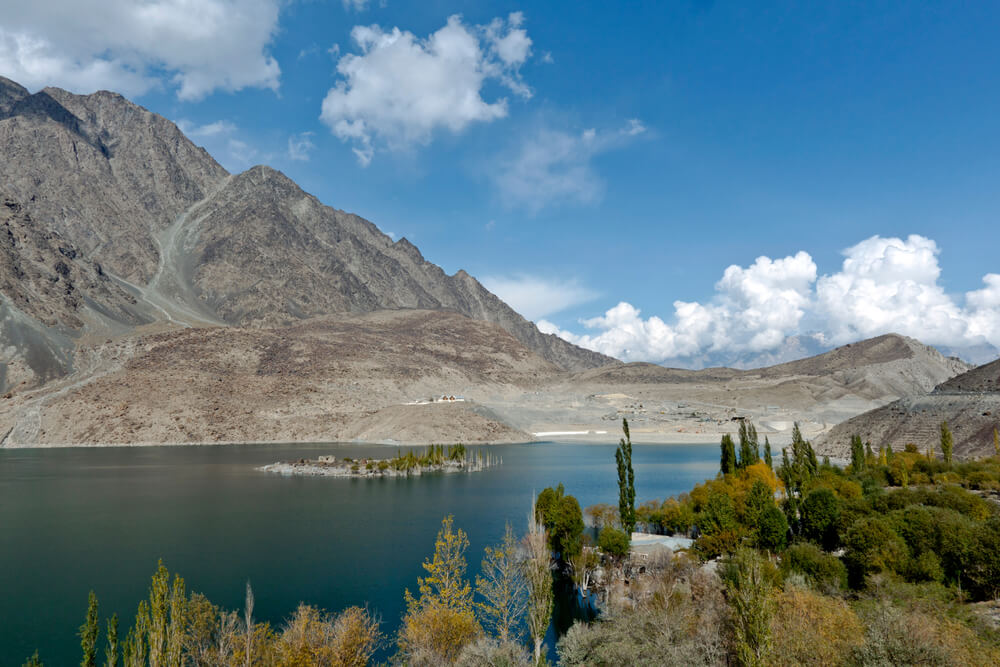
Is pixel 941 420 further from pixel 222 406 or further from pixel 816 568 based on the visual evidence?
pixel 222 406

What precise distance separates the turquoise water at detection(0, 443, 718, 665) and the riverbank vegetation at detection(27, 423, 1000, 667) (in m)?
3.31

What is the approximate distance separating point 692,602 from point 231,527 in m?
44.9

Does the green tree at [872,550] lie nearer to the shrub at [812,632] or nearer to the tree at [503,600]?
the shrub at [812,632]

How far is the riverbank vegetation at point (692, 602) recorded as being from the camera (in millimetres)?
20422

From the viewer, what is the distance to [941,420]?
93125 millimetres

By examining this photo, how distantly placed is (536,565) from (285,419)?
146 m

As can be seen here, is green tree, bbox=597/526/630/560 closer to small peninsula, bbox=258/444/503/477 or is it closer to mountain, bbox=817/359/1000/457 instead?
small peninsula, bbox=258/444/503/477

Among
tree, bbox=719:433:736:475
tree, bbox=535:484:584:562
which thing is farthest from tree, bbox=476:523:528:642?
tree, bbox=719:433:736:475

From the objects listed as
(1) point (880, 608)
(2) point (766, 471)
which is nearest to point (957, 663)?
(1) point (880, 608)

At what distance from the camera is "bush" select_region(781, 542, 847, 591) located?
109 ft

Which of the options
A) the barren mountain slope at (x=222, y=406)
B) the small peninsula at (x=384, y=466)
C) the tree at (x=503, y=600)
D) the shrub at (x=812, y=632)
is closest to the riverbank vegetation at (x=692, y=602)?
the shrub at (x=812, y=632)

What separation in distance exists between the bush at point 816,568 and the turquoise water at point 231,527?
16.0 metres

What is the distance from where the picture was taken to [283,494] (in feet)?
252

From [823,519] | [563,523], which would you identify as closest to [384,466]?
[563,523]
